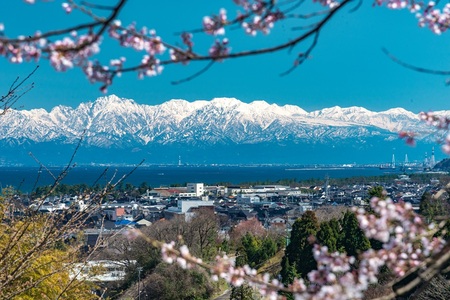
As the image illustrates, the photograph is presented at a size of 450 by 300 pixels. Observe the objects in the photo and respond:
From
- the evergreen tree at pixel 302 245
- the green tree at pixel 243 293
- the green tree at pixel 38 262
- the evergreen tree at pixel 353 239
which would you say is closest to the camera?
the green tree at pixel 38 262

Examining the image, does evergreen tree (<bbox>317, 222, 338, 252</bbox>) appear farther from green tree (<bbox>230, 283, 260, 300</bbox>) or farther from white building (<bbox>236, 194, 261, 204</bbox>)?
white building (<bbox>236, 194, 261, 204</bbox>)

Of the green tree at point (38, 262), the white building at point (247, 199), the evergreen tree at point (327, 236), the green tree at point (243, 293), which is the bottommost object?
the green tree at point (243, 293)

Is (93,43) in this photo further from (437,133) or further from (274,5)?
(437,133)

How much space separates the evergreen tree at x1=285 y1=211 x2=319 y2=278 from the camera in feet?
52.0

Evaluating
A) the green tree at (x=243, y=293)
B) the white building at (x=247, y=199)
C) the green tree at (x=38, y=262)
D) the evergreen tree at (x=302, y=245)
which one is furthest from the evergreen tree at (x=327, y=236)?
the white building at (x=247, y=199)

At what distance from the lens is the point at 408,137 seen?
204cm

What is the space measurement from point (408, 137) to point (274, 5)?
0.83 metres

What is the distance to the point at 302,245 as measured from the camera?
16.8m

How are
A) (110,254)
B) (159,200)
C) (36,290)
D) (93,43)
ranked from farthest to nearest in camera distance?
(159,200) → (110,254) → (36,290) → (93,43)

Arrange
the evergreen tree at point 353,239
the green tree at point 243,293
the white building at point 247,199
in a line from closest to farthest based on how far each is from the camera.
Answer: the green tree at point 243,293 → the evergreen tree at point 353,239 → the white building at point 247,199

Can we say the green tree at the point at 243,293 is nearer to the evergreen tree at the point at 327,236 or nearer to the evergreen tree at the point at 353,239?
the evergreen tree at the point at 327,236

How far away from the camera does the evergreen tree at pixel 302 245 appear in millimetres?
15844

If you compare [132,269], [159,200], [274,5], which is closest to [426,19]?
[274,5]

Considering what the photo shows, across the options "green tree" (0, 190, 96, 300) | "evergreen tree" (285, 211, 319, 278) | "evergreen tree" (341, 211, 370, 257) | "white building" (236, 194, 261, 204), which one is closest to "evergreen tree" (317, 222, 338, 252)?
"evergreen tree" (285, 211, 319, 278)
